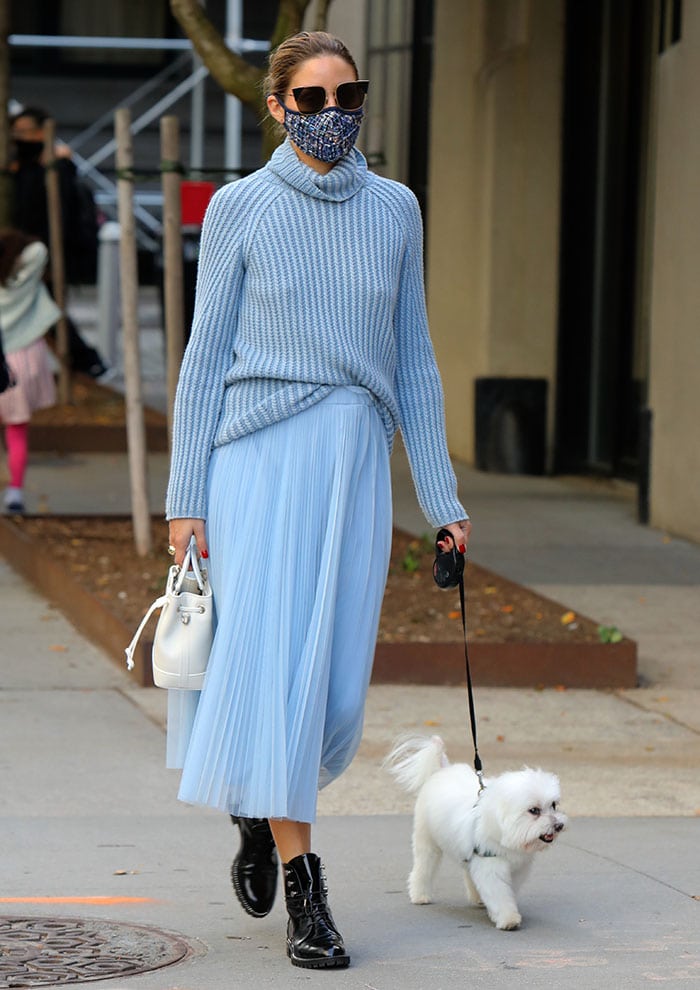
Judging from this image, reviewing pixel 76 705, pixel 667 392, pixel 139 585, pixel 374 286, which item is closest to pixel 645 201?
pixel 667 392

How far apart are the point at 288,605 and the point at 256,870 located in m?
0.74

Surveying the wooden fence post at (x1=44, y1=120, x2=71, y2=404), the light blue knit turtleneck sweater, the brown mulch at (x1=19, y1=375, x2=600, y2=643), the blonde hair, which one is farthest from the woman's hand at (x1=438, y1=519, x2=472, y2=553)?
the wooden fence post at (x1=44, y1=120, x2=71, y2=404)

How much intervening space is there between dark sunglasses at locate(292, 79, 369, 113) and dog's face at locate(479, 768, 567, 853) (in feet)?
5.14

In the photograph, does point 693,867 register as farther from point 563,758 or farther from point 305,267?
point 305,267

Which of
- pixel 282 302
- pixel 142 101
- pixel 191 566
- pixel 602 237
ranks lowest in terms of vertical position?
pixel 191 566

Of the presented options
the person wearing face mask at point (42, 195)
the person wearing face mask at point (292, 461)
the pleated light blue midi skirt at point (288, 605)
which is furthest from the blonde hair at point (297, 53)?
the person wearing face mask at point (42, 195)

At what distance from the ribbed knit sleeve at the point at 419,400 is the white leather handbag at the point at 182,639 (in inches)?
23.2

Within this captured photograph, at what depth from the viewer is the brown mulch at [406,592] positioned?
25.9 ft

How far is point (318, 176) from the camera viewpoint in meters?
4.39

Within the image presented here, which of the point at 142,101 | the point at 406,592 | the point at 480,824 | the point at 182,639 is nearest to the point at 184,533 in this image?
the point at 182,639

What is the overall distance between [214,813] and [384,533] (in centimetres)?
172

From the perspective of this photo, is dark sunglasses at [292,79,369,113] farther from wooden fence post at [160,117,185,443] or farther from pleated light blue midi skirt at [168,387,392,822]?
wooden fence post at [160,117,185,443]

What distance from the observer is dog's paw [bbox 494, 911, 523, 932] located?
4.69 m

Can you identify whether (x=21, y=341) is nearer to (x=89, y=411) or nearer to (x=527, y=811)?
(x=89, y=411)
